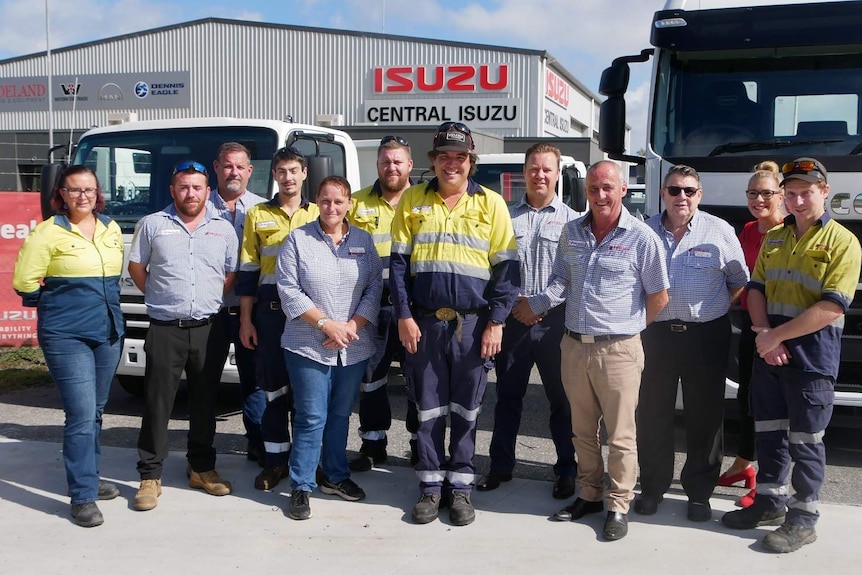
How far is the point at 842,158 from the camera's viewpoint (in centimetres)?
523

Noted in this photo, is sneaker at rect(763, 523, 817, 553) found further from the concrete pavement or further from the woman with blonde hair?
the woman with blonde hair

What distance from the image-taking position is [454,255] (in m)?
4.36

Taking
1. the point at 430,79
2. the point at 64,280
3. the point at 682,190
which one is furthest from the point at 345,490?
the point at 430,79

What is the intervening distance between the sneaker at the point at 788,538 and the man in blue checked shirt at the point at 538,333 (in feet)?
3.68

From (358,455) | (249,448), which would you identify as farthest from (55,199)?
(358,455)

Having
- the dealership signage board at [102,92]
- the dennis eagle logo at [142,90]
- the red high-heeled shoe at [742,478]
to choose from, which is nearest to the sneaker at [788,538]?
the red high-heeled shoe at [742,478]

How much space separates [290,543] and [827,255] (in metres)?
2.88

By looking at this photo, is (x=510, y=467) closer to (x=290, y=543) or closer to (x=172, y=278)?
(x=290, y=543)

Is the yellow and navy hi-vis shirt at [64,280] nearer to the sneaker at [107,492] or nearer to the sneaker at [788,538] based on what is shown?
the sneaker at [107,492]

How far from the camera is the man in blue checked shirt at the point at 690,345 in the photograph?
172 inches

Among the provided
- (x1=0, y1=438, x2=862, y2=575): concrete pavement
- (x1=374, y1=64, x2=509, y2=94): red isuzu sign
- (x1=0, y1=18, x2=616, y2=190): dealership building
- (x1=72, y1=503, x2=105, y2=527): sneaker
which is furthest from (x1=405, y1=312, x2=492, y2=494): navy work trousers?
(x1=374, y1=64, x2=509, y2=94): red isuzu sign

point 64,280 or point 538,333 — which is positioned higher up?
point 64,280

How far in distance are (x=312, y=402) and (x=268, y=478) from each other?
0.70 m

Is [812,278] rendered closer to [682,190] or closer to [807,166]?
[807,166]
